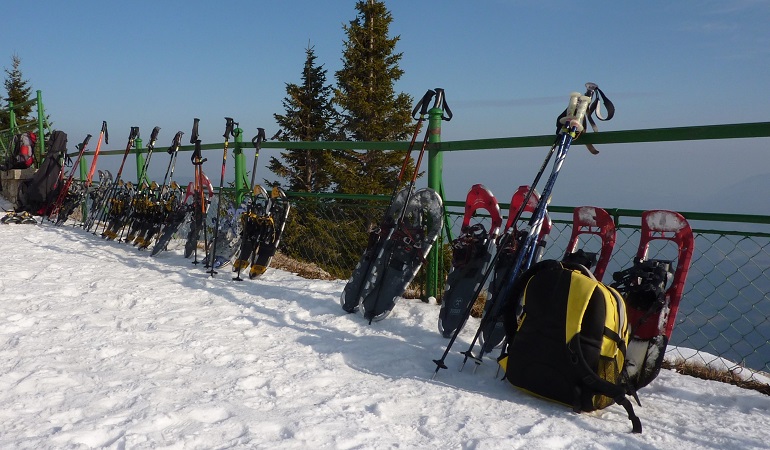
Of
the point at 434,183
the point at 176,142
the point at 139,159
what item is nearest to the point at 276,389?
the point at 434,183

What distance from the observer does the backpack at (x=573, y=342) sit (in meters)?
2.46

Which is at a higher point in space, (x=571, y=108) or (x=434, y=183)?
(x=571, y=108)

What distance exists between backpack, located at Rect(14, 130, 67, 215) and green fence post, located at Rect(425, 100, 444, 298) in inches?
278

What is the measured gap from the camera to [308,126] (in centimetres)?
2352

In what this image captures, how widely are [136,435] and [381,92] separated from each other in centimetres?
2077

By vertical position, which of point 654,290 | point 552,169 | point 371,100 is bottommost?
point 654,290

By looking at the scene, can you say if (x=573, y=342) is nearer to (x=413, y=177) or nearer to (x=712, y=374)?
(x=712, y=374)

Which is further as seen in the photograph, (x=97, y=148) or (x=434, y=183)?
(x=97, y=148)

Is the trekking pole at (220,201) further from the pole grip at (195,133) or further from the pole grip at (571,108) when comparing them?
the pole grip at (571,108)

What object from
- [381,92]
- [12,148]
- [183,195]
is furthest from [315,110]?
[183,195]

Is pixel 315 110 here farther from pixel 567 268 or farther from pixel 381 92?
pixel 567 268

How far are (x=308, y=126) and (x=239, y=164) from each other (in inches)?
700

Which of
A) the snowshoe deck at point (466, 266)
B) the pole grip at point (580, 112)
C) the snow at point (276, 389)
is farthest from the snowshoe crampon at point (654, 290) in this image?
the snowshoe deck at point (466, 266)

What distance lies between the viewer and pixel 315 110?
939 inches
